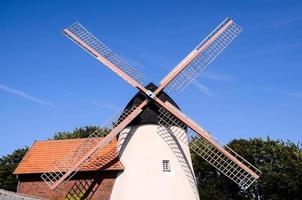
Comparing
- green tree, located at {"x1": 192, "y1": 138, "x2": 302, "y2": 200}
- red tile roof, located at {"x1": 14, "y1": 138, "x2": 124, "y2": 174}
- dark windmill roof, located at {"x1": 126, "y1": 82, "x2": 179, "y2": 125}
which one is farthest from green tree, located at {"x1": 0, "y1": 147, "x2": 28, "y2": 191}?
dark windmill roof, located at {"x1": 126, "y1": 82, "x2": 179, "y2": 125}

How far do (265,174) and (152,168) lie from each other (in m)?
15.3

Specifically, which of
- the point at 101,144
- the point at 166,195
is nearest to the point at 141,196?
the point at 166,195

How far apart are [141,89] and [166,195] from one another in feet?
19.5

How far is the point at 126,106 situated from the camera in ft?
77.0

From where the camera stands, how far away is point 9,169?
42.4m

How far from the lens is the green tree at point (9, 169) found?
40906mm

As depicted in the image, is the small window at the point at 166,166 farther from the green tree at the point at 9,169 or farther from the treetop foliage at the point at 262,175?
the green tree at the point at 9,169

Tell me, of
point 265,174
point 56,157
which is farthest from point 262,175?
point 56,157

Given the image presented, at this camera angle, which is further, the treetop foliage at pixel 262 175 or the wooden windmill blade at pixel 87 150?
the treetop foliage at pixel 262 175

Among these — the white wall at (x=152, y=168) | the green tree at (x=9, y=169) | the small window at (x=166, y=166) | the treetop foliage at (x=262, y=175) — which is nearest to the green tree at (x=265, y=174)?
the treetop foliage at (x=262, y=175)

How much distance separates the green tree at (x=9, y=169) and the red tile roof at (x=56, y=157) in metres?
15.3

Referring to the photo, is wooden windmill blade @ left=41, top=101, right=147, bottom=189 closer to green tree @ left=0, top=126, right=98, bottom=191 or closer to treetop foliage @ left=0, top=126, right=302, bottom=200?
treetop foliage @ left=0, top=126, right=302, bottom=200

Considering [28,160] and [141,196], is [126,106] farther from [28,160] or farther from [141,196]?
[28,160]

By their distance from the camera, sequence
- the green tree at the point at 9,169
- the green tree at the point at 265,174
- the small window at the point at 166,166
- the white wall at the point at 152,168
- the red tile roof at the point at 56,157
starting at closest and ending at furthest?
the white wall at the point at 152,168 < the small window at the point at 166,166 < the red tile roof at the point at 56,157 < the green tree at the point at 265,174 < the green tree at the point at 9,169
